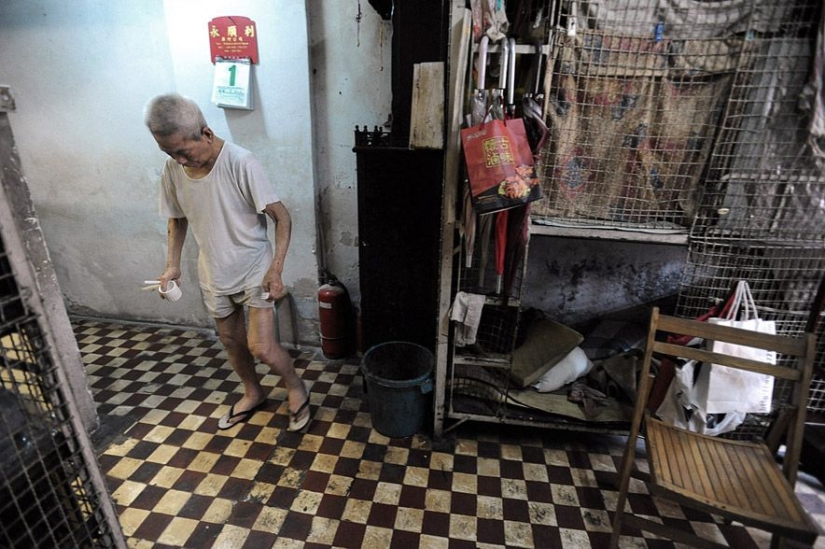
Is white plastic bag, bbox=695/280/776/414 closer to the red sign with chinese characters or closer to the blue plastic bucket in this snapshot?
the blue plastic bucket

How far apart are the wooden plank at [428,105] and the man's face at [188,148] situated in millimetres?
1021

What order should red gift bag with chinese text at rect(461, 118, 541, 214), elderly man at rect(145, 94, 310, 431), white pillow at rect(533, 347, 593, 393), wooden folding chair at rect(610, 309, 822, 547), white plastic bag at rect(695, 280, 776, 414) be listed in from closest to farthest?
wooden folding chair at rect(610, 309, 822, 547) → red gift bag with chinese text at rect(461, 118, 541, 214) → white plastic bag at rect(695, 280, 776, 414) → elderly man at rect(145, 94, 310, 431) → white pillow at rect(533, 347, 593, 393)

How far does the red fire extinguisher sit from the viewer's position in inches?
116

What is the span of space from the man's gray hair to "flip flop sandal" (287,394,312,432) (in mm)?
1610

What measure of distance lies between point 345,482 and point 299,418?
20.7 inches

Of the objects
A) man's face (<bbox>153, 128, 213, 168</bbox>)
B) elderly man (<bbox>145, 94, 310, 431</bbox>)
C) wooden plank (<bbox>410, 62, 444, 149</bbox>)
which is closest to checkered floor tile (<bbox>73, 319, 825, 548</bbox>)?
elderly man (<bbox>145, 94, 310, 431</bbox>)

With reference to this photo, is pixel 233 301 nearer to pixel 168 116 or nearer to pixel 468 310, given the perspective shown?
pixel 168 116

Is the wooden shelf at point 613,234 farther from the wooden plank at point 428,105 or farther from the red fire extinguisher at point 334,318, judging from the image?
the red fire extinguisher at point 334,318

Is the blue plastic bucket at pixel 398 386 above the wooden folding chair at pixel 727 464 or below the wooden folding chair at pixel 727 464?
below

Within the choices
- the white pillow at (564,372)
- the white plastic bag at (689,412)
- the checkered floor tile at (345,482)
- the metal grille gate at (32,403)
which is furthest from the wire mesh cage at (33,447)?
the white plastic bag at (689,412)

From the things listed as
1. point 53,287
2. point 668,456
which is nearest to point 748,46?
point 668,456

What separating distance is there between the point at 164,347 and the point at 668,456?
3.50 m

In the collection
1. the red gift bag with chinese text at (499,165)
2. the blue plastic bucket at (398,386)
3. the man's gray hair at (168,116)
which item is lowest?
the blue plastic bucket at (398,386)

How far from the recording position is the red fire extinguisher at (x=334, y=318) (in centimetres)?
294
